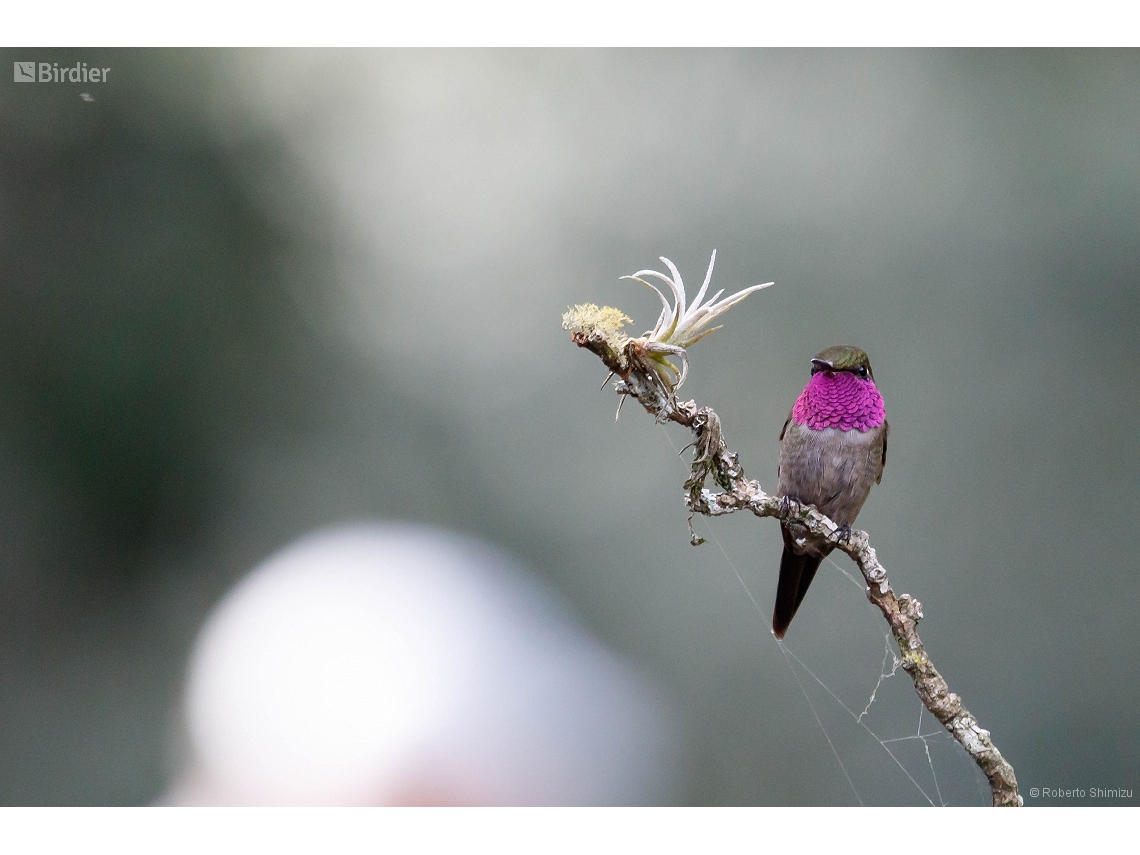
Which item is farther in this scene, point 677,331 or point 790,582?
point 790,582

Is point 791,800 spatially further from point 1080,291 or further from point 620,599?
point 1080,291

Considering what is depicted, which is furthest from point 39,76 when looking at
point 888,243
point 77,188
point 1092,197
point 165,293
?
point 1092,197

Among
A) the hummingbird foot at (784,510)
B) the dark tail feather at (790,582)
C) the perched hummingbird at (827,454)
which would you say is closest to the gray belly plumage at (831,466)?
the perched hummingbird at (827,454)

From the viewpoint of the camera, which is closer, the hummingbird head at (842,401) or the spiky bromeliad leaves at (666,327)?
the spiky bromeliad leaves at (666,327)

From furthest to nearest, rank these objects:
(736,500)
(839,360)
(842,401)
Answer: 1. (842,401)
2. (839,360)
3. (736,500)

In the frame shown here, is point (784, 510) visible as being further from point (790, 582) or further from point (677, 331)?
point (790, 582)

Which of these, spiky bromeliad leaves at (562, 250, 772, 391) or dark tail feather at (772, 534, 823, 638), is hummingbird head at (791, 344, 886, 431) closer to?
dark tail feather at (772, 534, 823, 638)

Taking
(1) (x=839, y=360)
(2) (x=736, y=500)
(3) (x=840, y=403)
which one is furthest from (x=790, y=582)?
(2) (x=736, y=500)

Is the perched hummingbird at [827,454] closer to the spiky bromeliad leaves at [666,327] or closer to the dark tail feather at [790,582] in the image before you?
the dark tail feather at [790,582]
